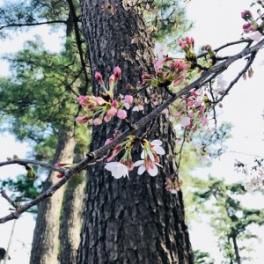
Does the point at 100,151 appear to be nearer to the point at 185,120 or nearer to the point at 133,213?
the point at 185,120

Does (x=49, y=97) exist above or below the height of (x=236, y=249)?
below

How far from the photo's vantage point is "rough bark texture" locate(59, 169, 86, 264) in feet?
18.7

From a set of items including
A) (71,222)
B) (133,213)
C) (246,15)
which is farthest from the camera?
(71,222)

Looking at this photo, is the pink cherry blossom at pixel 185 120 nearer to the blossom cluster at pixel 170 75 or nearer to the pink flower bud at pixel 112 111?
the blossom cluster at pixel 170 75

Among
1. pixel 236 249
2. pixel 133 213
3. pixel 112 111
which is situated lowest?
pixel 112 111

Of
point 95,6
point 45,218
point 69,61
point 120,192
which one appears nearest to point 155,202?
point 120,192

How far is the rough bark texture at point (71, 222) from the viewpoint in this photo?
570 cm

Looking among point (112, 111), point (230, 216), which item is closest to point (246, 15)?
point (112, 111)

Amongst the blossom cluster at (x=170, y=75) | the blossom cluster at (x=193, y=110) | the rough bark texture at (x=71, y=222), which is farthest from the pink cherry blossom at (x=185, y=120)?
the rough bark texture at (x=71, y=222)

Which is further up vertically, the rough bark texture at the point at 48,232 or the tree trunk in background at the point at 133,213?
the rough bark texture at the point at 48,232

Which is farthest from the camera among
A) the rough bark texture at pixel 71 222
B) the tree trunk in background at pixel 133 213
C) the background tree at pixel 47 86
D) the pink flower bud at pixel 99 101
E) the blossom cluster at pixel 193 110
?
the rough bark texture at pixel 71 222

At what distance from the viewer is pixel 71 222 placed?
6.26 meters

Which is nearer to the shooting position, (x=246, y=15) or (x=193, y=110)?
(x=246, y=15)

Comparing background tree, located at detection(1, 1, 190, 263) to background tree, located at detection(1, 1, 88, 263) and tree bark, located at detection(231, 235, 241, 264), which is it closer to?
background tree, located at detection(1, 1, 88, 263)
